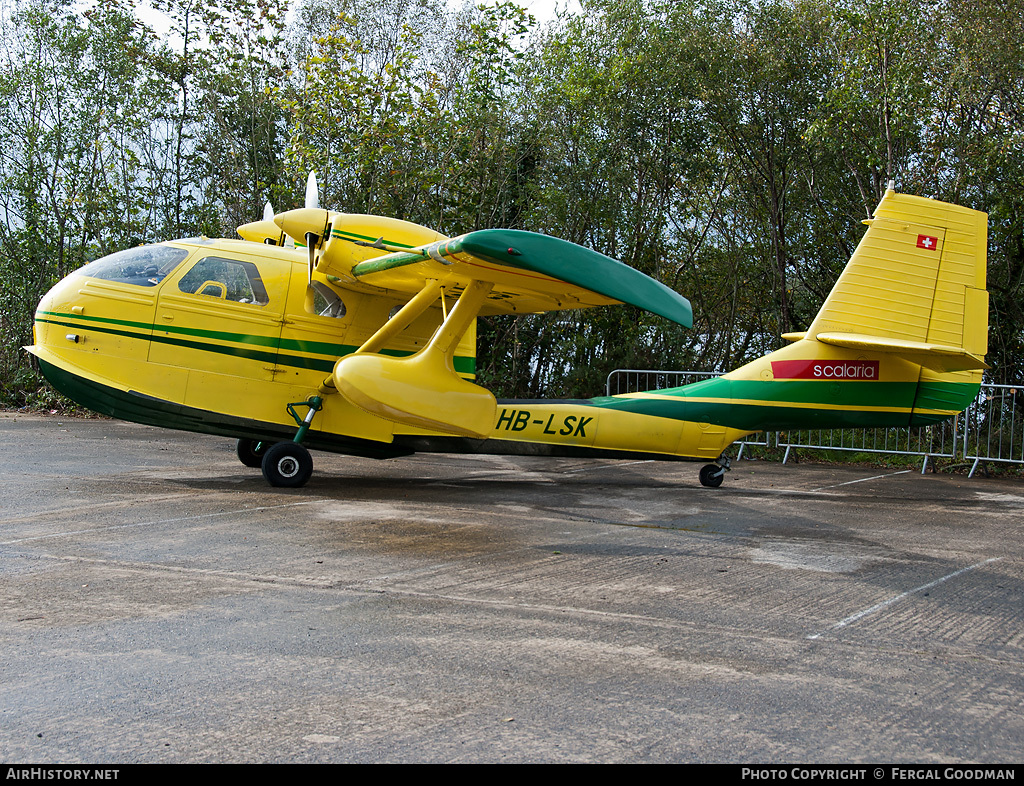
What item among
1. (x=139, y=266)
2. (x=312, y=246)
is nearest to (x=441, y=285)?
(x=312, y=246)

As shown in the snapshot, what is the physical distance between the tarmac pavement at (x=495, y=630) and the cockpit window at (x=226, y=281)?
216 cm

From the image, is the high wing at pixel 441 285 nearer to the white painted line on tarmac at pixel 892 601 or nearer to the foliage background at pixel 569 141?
the white painted line on tarmac at pixel 892 601

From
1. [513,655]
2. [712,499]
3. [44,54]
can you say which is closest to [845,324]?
[712,499]

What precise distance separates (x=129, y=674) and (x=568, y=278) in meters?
4.72

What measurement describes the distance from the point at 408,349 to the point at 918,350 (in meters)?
5.68

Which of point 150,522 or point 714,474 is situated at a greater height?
point 714,474

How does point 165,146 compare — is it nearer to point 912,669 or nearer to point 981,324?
point 981,324

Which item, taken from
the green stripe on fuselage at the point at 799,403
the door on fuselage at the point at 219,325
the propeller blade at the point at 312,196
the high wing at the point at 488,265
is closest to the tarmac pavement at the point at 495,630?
the door on fuselage at the point at 219,325

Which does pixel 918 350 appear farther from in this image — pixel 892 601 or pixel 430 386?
pixel 430 386

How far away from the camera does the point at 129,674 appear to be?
11.8ft

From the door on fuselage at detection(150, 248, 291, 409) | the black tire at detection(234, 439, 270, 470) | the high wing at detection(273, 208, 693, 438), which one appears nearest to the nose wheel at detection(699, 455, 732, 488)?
the high wing at detection(273, 208, 693, 438)

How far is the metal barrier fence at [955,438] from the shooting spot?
1250 centimetres

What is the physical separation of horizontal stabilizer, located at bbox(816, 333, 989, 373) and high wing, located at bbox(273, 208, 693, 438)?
2911 millimetres

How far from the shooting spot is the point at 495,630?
14.3 feet
